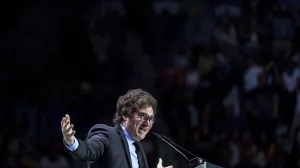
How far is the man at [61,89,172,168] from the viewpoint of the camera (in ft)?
14.3

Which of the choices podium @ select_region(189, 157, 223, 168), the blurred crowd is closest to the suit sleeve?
podium @ select_region(189, 157, 223, 168)

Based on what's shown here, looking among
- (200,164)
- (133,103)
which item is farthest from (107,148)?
(200,164)

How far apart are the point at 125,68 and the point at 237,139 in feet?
6.06

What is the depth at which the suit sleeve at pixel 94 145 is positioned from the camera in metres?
4.07

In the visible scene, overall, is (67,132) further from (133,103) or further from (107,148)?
(133,103)

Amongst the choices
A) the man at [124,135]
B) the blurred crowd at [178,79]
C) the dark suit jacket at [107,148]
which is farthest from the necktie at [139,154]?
the blurred crowd at [178,79]

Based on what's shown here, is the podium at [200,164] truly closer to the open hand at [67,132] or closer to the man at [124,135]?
the man at [124,135]

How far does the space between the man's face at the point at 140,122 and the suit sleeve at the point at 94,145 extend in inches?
6.8

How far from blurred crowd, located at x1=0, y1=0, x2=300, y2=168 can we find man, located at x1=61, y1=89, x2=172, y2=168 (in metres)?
4.10

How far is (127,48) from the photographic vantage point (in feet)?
33.5

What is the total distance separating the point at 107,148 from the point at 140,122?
27 centimetres

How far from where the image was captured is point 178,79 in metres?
9.78

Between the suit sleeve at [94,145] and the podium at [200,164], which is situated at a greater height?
the suit sleeve at [94,145]

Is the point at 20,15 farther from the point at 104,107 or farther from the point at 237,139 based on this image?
the point at 237,139
